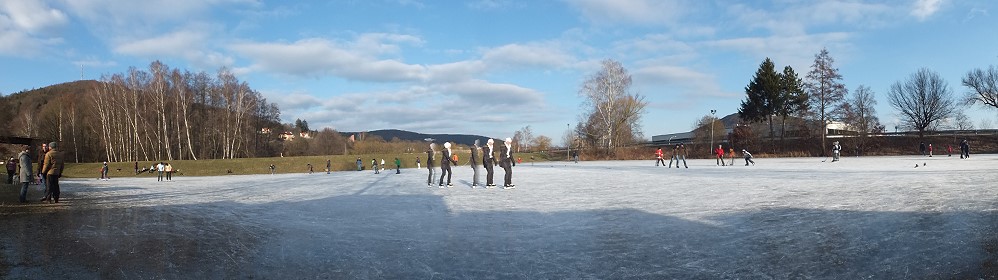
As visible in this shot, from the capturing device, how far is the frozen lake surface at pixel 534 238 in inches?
206

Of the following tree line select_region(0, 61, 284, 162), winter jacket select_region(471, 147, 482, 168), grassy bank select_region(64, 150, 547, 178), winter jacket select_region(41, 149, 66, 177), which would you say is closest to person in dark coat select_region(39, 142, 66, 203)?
winter jacket select_region(41, 149, 66, 177)

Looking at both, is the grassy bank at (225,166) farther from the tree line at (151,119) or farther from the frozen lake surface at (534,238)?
the frozen lake surface at (534,238)

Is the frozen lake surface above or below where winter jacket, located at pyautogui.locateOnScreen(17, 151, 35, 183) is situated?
below

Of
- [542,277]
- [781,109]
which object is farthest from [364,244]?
[781,109]

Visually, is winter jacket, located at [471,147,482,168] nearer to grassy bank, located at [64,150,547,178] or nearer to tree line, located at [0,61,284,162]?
grassy bank, located at [64,150,547,178]

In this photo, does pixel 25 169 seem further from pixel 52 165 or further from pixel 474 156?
pixel 474 156

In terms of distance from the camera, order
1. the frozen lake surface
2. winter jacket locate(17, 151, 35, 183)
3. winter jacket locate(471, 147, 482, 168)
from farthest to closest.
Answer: winter jacket locate(471, 147, 482, 168), winter jacket locate(17, 151, 35, 183), the frozen lake surface

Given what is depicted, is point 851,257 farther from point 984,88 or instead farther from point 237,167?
point 984,88

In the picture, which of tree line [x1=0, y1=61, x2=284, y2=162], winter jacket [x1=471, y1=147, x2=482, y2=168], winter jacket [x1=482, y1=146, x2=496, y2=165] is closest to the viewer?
winter jacket [x1=482, y1=146, x2=496, y2=165]

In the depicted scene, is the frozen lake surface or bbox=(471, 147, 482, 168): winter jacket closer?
the frozen lake surface

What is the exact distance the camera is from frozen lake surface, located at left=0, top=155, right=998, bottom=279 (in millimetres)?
5230

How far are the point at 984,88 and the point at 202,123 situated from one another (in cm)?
9111

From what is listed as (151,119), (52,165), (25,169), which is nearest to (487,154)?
(52,165)

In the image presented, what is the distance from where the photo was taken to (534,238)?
286 inches
